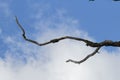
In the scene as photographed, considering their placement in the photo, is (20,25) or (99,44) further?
(20,25)

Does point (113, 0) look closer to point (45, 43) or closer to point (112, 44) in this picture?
point (112, 44)

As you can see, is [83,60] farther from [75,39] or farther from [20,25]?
[20,25]

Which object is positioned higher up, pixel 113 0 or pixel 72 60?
pixel 113 0

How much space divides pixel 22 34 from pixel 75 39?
1.85 metres

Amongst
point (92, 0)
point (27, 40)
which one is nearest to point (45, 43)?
point (27, 40)

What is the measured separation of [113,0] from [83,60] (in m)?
2.26

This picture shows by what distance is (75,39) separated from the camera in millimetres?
10648

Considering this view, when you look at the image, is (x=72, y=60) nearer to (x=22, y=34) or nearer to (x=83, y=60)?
(x=83, y=60)

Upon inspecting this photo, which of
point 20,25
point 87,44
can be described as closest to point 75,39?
point 87,44

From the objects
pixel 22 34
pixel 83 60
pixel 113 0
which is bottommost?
pixel 83 60

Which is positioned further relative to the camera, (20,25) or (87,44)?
(20,25)

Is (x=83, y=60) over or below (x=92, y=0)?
below

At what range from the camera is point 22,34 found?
36.1 ft

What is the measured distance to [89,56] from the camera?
35.9ft
